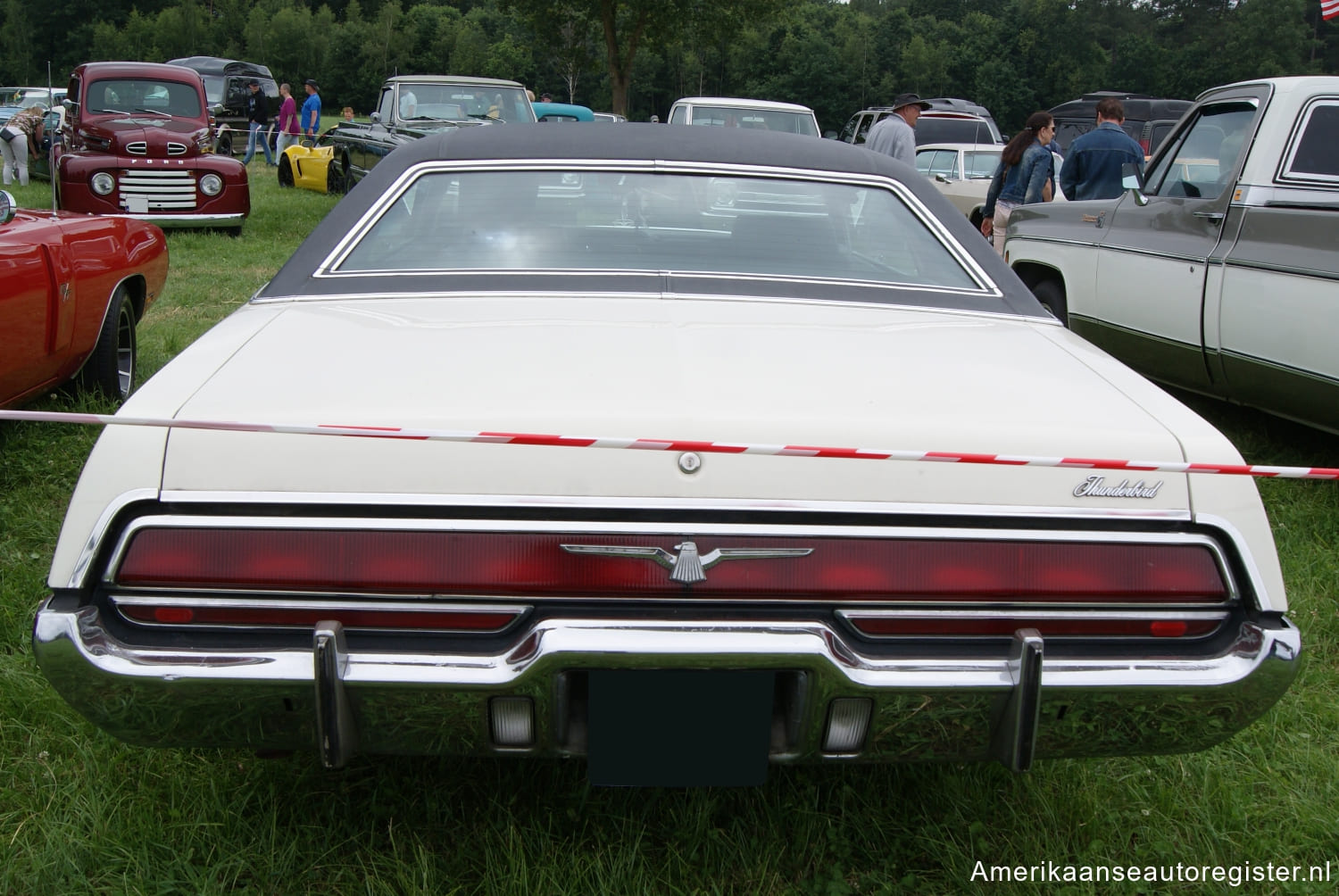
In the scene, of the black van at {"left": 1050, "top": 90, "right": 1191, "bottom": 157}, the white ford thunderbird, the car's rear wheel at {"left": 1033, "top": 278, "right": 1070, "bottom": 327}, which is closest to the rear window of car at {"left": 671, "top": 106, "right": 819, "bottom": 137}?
the car's rear wheel at {"left": 1033, "top": 278, "right": 1070, "bottom": 327}

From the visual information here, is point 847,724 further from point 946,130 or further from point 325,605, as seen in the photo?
point 946,130

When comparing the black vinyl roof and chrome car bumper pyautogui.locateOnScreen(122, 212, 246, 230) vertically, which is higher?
the black vinyl roof

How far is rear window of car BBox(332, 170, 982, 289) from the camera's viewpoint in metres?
2.62

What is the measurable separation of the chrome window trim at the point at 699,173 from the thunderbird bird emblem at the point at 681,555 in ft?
4.60

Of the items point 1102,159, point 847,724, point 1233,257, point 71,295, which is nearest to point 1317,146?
point 1233,257

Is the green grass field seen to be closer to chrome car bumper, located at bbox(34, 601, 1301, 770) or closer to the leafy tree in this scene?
chrome car bumper, located at bbox(34, 601, 1301, 770)

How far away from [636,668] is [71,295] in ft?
11.6

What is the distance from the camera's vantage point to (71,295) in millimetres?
4156

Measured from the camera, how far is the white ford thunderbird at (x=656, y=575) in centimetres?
160

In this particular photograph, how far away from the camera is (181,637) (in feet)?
5.48

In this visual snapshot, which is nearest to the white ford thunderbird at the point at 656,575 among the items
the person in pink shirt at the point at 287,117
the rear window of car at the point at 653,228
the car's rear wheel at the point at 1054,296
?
the rear window of car at the point at 653,228

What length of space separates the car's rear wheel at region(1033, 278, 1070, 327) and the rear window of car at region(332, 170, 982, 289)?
335 centimetres

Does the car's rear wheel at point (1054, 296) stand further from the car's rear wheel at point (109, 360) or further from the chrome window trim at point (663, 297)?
the car's rear wheel at point (109, 360)

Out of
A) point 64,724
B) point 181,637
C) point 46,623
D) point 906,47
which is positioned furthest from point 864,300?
point 906,47
